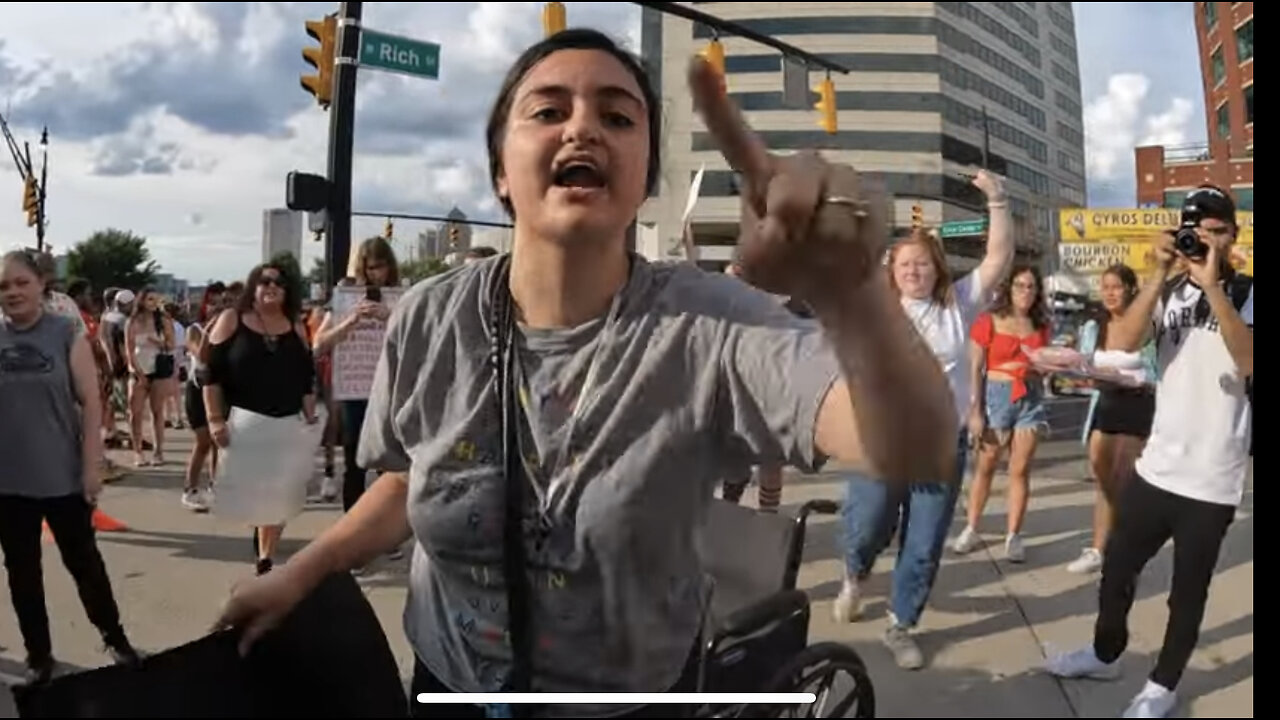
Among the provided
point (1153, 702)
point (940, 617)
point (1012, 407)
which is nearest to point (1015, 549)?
point (1012, 407)

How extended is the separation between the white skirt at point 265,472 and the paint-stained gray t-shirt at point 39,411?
176 millimetres


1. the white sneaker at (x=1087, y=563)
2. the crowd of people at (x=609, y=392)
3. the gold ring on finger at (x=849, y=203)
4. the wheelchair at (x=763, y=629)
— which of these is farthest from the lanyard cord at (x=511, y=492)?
the white sneaker at (x=1087, y=563)

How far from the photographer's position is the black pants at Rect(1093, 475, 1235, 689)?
3.43 ft

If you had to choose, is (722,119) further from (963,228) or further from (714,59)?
(963,228)

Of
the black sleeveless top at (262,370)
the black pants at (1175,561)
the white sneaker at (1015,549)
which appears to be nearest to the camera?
the black pants at (1175,561)

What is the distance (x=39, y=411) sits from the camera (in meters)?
0.95

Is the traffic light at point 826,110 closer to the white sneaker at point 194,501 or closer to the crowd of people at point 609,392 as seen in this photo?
the crowd of people at point 609,392

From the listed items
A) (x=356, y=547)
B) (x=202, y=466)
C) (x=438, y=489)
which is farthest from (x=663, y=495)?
(x=202, y=466)

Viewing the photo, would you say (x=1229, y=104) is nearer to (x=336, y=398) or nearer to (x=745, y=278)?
(x=745, y=278)

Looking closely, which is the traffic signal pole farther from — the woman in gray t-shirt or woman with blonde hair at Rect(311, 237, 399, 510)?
the woman in gray t-shirt

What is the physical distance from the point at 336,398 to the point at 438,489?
46.9 inches

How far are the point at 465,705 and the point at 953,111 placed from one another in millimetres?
874

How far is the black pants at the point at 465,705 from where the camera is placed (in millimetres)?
511

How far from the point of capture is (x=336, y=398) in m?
1.57
